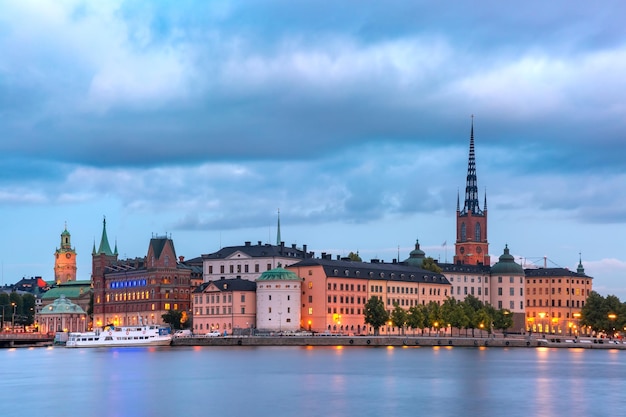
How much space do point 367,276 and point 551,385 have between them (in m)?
91.5

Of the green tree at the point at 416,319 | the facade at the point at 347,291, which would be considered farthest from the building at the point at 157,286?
the green tree at the point at 416,319

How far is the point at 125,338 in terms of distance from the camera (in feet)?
536

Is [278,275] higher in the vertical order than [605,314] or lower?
higher

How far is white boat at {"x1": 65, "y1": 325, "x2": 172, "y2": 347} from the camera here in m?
161

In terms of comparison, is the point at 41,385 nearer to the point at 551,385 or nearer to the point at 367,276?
the point at 551,385

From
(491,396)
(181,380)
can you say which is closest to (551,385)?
(491,396)

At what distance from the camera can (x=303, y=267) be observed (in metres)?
169

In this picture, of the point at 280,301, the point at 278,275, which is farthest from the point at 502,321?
the point at 278,275

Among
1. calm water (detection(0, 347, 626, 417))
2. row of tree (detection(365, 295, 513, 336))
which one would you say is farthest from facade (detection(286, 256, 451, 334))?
calm water (detection(0, 347, 626, 417))

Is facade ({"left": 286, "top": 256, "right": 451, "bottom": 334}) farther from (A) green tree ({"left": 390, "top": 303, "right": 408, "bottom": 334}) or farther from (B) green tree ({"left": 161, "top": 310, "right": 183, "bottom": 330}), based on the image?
(B) green tree ({"left": 161, "top": 310, "right": 183, "bottom": 330})

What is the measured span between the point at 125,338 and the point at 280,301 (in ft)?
72.4

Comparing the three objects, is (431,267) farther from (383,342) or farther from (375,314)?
(383,342)

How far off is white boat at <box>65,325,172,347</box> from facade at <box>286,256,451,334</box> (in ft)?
66.1

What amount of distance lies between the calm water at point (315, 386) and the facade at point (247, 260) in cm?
5614
